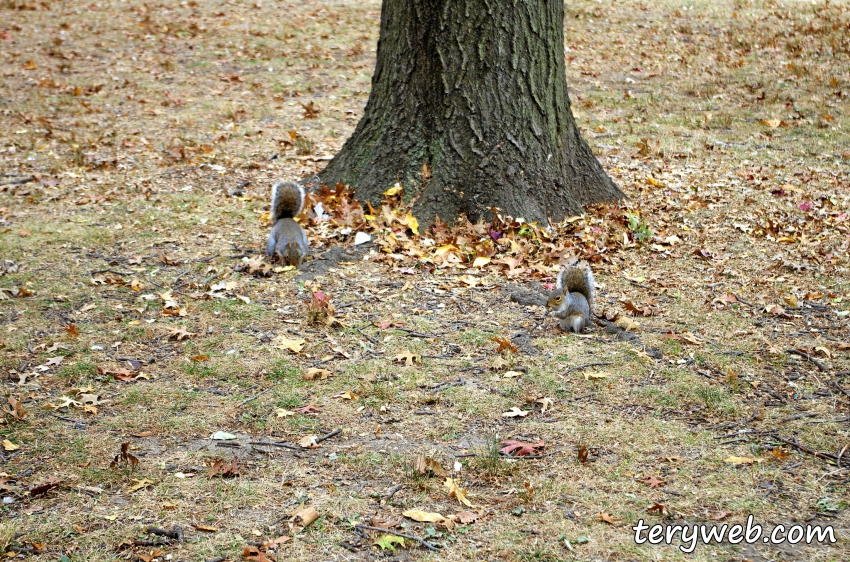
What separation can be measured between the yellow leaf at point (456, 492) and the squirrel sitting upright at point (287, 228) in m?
3.03

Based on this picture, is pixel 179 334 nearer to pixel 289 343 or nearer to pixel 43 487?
pixel 289 343

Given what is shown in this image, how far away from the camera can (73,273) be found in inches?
247

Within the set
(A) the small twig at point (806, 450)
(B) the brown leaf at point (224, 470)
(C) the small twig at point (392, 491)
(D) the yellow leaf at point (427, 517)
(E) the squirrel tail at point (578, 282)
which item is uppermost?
(E) the squirrel tail at point (578, 282)

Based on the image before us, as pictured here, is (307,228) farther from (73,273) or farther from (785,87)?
(785,87)

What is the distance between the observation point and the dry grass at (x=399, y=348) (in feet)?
11.5

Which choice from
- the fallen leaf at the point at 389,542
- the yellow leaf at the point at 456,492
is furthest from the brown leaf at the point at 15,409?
the yellow leaf at the point at 456,492

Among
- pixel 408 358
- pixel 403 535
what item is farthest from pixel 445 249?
pixel 403 535

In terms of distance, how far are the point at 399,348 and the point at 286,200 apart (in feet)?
6.81

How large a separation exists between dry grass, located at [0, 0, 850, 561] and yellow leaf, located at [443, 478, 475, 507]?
0.04 metres

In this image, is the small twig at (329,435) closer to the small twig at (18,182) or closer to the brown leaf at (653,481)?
the brown leaf at (653,481)

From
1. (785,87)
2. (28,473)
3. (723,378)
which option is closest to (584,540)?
(723,378)

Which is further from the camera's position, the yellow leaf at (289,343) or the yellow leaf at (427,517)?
the yellow leaf at (289,343)

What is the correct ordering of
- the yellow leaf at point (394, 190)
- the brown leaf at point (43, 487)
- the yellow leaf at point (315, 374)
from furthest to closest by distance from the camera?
the yellow leaf at point (394, 190) < the yellow leaf at point (315, 374) < the brown leaf at point (43, 487)

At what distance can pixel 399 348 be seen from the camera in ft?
16.6
